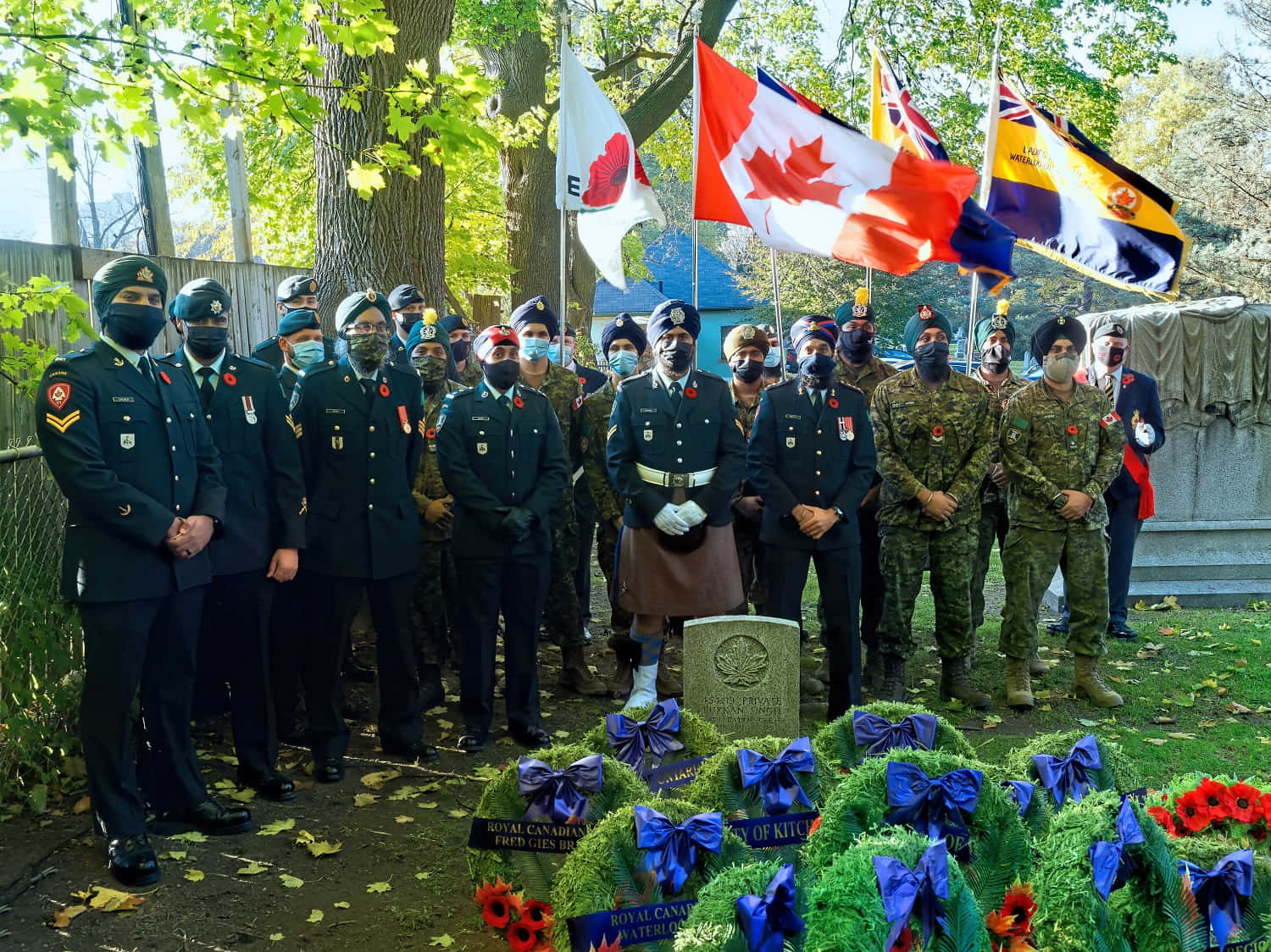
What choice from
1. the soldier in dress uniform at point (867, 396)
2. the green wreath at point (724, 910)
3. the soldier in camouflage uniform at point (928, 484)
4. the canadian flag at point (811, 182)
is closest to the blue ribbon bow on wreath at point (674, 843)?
the green wreath at point (724, 910)

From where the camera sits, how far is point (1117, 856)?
9.73 ft

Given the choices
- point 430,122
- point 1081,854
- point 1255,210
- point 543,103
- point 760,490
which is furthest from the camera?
point 1255,210

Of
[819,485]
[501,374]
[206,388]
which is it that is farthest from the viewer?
[819,485]

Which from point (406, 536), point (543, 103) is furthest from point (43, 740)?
point (543, 103)

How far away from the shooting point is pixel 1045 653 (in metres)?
8.32

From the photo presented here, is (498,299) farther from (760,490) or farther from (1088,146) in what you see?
(760,490)

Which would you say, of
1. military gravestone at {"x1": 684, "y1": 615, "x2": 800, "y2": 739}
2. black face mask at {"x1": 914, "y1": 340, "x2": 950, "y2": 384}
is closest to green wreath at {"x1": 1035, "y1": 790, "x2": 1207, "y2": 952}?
military gravestone at {"x1": 684, "y1": 615, "x2": 800, "y2": 739}

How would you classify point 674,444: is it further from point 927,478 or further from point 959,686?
point 959,686

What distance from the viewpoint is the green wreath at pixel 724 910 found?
2.68 m

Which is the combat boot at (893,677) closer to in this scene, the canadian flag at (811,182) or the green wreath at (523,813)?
the canadian flag at (811,182)

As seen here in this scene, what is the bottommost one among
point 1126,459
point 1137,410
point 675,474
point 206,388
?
point 1126,459

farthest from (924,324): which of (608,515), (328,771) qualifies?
(328,771)

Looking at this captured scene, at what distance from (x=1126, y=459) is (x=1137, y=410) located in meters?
0.48

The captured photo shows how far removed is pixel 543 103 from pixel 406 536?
1287 cm
